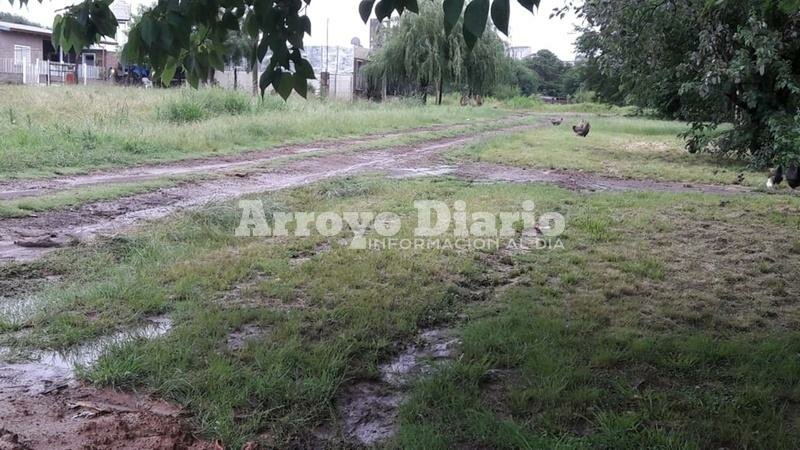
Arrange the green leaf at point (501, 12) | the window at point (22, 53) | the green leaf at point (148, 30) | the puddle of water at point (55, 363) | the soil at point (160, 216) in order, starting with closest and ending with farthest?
the green leaf at point (501, 12), the green leaf at point (148, 30), the soil at point (160, 216), the puddle of water at point (55, 363), the window at point (22, 53)

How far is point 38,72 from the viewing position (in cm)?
3056

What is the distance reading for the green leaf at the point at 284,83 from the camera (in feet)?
9.66

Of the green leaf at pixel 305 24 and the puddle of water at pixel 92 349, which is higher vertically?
the green leaf at pixel 305 24

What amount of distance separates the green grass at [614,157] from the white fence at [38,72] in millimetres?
22831

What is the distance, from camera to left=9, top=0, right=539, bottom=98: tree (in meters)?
2.75

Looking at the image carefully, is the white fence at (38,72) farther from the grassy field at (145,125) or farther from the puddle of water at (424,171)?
the puddle of water at (424,171)

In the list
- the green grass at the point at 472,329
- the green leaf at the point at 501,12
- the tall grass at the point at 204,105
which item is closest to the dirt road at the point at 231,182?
the green grass at the point at 472,329

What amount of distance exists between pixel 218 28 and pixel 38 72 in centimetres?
3193

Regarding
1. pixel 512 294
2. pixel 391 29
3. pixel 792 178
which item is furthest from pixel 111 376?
pixel 391 29

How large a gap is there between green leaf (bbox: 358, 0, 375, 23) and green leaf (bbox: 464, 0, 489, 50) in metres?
0.60

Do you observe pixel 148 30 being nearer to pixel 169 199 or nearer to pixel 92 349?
pixel 92 349

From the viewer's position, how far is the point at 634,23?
11211 millimetres

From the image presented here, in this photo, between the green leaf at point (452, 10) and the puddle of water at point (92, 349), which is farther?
the puddle of water at point (92, 349)

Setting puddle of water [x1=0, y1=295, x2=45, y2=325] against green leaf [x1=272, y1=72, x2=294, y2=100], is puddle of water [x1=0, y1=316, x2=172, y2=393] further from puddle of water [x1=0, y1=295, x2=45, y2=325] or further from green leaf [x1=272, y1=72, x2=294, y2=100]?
green leaf [x1=272, y1=72, x2=294, y2=100]
